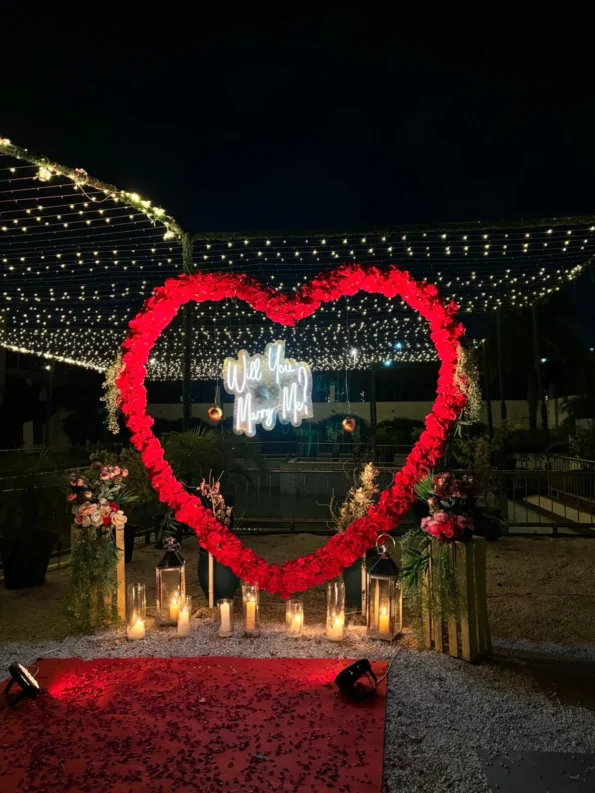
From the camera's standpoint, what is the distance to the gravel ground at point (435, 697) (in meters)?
3.60

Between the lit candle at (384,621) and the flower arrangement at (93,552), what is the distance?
2532mm

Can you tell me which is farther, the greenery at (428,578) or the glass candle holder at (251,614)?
the glass candle holder at (251,614)

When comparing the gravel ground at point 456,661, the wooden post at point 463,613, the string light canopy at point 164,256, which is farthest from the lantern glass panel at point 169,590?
the string light canopy at point 164,256

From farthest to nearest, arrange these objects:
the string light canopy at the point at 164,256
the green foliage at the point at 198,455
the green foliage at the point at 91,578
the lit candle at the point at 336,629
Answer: the green foliage at the point at 198,455 → the string light canopy at the point at 164,256 → the green foliage at the point at 91,578 → the lit candle at the point at 336,629

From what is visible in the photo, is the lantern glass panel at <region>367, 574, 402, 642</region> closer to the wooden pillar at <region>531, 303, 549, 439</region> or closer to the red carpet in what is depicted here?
the red carpet

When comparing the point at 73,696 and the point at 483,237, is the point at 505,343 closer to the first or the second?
the point at 483,237

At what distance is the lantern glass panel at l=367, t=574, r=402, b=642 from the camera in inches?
224

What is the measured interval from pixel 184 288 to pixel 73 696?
396 cm

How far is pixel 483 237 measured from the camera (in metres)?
8.29

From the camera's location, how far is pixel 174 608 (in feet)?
20.4

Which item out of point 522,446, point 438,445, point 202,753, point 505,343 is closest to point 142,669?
point 202,753

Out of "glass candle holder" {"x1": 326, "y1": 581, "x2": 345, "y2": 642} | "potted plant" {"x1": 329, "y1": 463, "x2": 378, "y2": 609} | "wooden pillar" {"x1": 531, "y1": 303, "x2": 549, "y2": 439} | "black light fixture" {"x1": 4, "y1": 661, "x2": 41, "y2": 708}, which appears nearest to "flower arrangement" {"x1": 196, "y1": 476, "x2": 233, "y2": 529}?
"potted plant" {"x1": 329, "y1": 463, "x2": 378, "y2": 609}

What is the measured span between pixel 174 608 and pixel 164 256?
5.40 m

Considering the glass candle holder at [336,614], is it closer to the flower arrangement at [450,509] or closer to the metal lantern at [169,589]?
the flower arrangement at [450,509]
